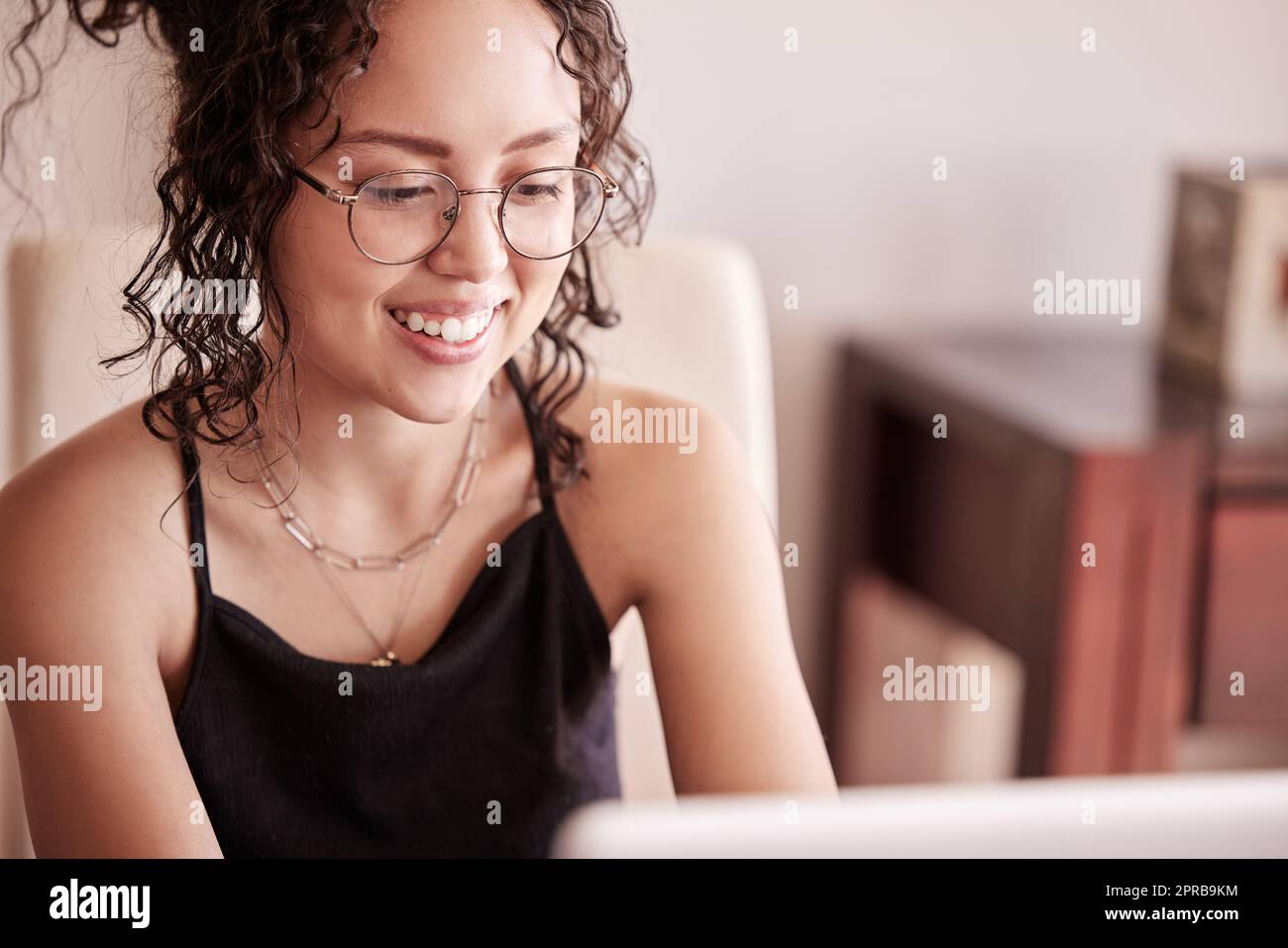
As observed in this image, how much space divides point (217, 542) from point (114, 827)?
0.14m

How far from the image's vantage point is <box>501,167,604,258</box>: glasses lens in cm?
57

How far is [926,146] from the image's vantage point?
3.98 ft

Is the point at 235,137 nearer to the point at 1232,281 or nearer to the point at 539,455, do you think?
the point at 539,455

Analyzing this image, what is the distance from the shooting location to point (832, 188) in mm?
1210

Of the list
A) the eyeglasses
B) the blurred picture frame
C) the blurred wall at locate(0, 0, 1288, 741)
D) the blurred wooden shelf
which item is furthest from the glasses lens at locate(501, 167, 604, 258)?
the blurred picture frame

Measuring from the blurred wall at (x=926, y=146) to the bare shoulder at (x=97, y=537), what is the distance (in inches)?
20.0

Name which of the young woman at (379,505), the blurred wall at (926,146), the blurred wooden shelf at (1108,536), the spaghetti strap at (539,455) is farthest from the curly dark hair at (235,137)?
the blurred wooden shelf at (1108,536)

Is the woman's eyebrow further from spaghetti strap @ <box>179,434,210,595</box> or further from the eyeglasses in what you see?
spaghetti strap @ <box>179,434,210,595</box>

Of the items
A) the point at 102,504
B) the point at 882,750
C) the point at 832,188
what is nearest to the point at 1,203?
the point at 102,504

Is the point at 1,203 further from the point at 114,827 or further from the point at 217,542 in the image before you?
the point at 114,827

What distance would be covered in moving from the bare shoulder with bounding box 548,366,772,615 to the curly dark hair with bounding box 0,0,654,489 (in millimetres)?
134

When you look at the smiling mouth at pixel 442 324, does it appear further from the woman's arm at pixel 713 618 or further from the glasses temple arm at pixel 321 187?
the woman's arm at pixel 713 618

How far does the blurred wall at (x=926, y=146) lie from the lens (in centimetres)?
111

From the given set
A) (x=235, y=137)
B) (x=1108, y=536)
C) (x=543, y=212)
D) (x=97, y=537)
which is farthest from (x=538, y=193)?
(x=1108, y=536)
